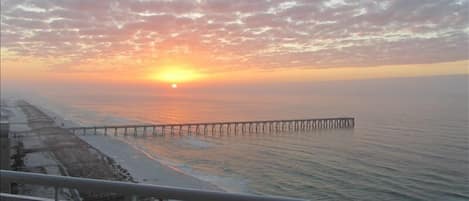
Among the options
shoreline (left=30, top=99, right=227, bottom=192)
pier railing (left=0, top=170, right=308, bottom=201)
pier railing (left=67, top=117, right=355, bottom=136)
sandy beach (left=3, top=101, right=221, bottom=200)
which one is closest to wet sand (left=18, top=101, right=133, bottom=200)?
sandy beach (left=3, top=101, right=221, bottom=200)

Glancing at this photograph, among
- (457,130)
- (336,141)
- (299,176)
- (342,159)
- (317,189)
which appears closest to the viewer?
(317,189)

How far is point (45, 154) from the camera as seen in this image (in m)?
38.7

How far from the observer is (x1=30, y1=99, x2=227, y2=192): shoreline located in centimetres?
2945

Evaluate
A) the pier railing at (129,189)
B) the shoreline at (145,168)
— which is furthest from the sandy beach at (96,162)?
the pier railing at (129,189)

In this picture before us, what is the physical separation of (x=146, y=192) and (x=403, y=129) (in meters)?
75.4

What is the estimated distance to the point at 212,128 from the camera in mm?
67812

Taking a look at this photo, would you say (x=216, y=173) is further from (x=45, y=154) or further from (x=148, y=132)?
(x=148, y=132)

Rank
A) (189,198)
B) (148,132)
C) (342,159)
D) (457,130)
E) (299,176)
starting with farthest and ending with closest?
(457,130)
(148,132)
(342,159)
(299,176)
(189,198)

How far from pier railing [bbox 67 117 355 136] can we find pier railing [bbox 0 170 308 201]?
2270 inches

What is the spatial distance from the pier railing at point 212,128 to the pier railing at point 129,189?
5765 centimetres

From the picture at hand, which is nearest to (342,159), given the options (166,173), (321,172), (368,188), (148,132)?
(321,172)

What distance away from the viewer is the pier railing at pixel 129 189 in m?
2.61

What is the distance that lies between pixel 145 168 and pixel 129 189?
33073 millimetres

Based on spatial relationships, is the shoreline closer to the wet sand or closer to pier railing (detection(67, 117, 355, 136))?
the wet sand
